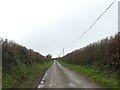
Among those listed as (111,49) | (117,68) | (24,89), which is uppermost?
(111,49)

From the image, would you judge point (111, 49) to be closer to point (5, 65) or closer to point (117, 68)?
point (117, 68)

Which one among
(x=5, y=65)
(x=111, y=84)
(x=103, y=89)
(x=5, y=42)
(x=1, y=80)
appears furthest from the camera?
(x=5, y=42)

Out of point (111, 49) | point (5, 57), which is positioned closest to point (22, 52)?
point (5, 57)

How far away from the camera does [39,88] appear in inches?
695

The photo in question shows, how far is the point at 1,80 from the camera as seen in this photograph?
A: 19078 mm

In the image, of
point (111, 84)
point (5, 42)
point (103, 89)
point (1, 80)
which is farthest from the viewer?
point (5, 42)

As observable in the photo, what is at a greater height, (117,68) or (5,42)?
(5,42)

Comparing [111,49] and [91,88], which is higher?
[111,49]

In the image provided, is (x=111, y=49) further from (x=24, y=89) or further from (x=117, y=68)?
(x=24, y=89)

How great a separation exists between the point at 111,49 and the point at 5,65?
8.30 m

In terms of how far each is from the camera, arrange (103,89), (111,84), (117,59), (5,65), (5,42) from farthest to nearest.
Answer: (5,42), (5,65), (117,59), (111,84), (103,89)

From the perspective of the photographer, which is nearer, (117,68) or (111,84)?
(111,84)

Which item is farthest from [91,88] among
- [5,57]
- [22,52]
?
[22,52]

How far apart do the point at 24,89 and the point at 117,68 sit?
6932 mm
